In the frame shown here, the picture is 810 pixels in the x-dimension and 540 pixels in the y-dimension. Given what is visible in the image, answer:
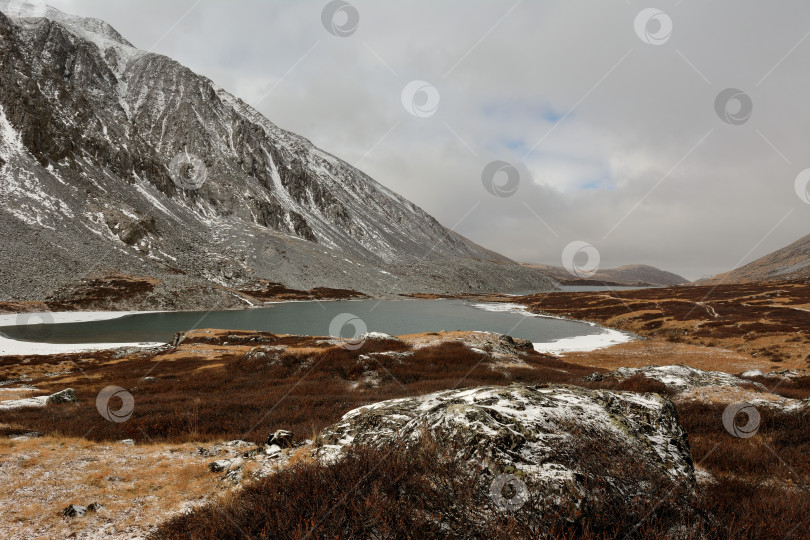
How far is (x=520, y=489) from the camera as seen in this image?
5.02m

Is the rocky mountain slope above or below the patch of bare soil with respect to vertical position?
above

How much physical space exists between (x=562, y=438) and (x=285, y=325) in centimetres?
7464

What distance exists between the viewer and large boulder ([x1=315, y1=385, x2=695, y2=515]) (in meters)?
5.17

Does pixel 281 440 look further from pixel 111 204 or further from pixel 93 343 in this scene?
pixel 111 204

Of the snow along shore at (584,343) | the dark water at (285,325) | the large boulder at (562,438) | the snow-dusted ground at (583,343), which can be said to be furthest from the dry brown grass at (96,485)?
the dark water at (285,325)

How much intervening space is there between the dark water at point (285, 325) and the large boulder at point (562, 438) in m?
55.8

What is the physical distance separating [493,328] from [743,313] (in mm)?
44666

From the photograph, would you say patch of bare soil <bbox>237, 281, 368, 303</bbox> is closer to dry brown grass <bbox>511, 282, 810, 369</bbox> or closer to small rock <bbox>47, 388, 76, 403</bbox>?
dry brown grass <bbox>511, 282, 810, 369</bbox>

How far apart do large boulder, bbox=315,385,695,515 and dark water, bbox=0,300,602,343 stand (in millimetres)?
55811

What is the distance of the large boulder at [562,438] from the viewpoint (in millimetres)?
5172

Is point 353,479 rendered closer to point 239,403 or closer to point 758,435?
point 758,435

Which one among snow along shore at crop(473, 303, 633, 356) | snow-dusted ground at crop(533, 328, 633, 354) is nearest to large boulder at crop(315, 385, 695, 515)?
snow along shore at crop(473, 303, 633, 356)

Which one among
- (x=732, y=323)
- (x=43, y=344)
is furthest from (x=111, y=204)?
(x=732, y=323)

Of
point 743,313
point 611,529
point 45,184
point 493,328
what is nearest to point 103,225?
point 45,184
